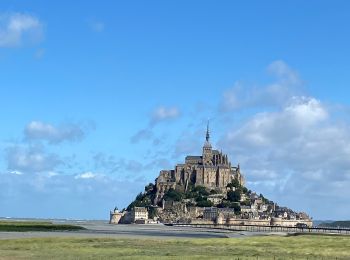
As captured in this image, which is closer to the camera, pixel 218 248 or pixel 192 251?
pixel 192 251

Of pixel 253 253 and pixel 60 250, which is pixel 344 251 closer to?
pixel 253 253

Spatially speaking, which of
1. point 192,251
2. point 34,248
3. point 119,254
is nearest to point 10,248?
point 34,248

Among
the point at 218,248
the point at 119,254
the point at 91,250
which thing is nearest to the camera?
the point at 119,254

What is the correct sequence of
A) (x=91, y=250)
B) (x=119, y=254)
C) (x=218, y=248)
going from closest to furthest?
1. (x=119, y=254)
2. (x=91, y=250)
3. (x=218, y=248)

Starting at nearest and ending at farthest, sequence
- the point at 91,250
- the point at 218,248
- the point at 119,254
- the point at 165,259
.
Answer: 1. the point at 165,259
2. the point at 119,254
3. the point at 91,250
4. the point at 218,248

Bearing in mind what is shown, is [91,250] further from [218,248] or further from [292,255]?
[292,255]

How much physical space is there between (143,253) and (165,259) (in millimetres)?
6431

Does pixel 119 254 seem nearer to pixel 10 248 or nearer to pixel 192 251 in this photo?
pixel 192 251

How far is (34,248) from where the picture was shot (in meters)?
58.0

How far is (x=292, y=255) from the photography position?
171 feet

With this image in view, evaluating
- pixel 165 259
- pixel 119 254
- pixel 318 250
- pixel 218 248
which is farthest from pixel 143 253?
pixel 318 250

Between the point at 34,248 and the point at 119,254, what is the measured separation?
10913mm

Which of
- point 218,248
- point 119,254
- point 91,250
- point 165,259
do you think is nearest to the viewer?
point 165,259

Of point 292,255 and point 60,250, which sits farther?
point 60,250
